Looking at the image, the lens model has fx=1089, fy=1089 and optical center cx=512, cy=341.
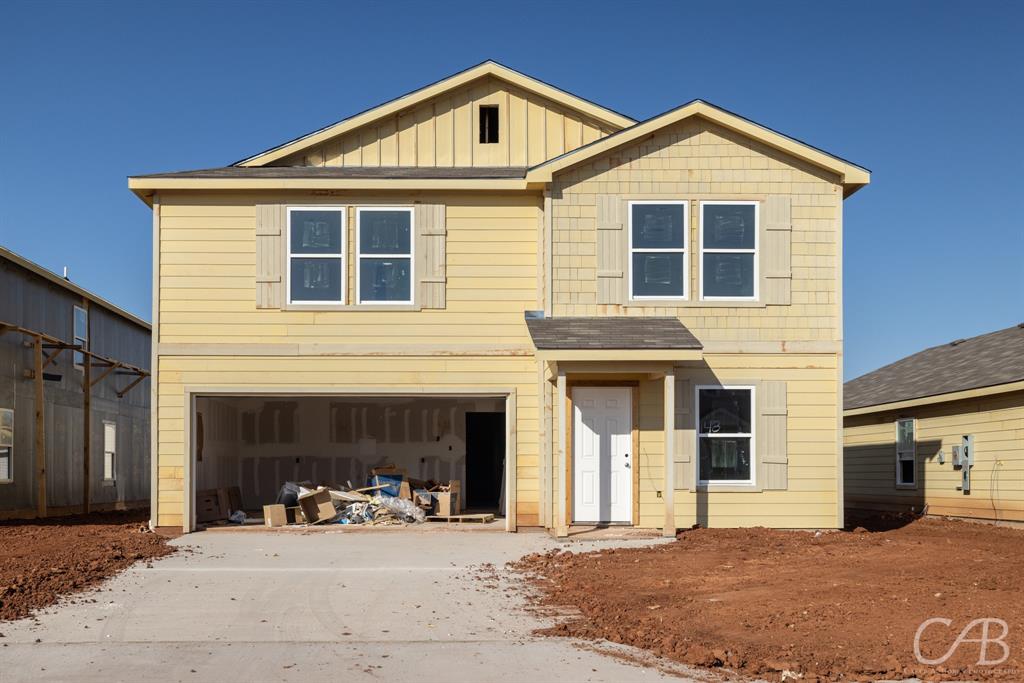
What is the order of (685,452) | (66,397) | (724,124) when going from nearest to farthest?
1. (685,452)
2. (724,124)
3. (66,397)

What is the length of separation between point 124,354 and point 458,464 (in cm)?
1176

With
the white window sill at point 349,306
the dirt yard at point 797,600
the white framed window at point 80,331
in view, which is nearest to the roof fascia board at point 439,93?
the white window sill at point 349,306

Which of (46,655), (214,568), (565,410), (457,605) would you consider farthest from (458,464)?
(46,655)

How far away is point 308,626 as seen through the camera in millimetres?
10203

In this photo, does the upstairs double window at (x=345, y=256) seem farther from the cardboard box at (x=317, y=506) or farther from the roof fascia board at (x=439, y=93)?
the cardboard box at (x=317, y=506)

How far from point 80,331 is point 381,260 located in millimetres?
11676

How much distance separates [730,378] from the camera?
55.2ft

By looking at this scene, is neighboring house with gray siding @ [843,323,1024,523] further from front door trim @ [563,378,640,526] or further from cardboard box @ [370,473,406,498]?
cardboard box @ [370,473,406,498]

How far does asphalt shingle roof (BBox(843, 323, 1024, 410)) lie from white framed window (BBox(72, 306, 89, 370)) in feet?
61.4

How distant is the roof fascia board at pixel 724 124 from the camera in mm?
16734

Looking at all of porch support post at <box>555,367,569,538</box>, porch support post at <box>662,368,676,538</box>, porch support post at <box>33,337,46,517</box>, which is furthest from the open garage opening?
porch support post at <box>662,368,676,538</box>

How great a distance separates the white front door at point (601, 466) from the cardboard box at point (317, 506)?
13.5 ft

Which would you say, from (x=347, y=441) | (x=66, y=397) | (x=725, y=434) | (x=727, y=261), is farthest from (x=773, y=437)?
(x=66, y=397)

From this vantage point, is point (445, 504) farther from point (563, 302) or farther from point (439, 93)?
point (439, 93)
